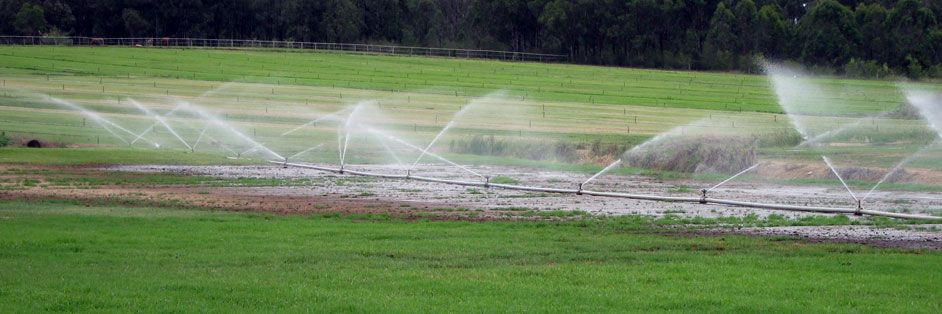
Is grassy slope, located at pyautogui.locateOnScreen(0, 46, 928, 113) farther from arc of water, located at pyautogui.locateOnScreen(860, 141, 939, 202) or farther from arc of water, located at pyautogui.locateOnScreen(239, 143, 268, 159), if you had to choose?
arc of water, located at pyautogui.locateOnScreen(860, 141, 939, 202)

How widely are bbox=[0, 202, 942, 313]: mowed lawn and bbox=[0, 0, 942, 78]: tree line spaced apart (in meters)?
82.5

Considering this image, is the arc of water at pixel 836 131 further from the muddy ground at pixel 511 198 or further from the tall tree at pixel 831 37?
the tall tree at pixel 831 37

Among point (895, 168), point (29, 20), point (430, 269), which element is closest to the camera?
point (430, 269)

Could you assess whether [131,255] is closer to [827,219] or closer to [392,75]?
[827,219]

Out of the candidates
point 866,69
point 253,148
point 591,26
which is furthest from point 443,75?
point 253,148

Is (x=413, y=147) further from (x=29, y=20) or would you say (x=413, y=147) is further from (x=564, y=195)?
(x=29, y=20)

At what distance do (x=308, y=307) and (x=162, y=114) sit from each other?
53066 mm

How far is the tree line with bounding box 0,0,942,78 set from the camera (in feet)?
315

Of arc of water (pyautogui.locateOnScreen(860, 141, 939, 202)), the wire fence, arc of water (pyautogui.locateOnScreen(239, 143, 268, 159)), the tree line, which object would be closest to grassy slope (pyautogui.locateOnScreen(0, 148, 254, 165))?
arc of water (pyautogui.locateOnScreen(239, 143, 268, 159))

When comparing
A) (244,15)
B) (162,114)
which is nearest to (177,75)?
(162,114)

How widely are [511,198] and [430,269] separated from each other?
12259 millimetres

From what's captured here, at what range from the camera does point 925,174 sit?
99.4 ft

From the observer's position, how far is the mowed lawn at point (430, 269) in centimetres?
1145

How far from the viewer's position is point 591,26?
122438 mm
